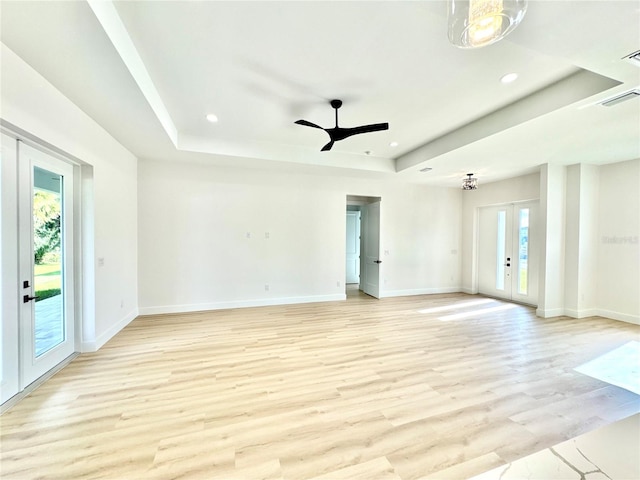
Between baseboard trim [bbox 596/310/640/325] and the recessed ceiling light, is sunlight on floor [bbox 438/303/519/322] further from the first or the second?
the recessed ceiling light

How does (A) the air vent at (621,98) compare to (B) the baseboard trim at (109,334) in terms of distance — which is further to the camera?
(B) the baseboard trim at (109,334)

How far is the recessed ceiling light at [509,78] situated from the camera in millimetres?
2641

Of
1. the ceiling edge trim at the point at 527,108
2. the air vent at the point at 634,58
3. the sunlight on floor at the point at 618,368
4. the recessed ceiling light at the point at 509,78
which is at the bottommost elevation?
the sunlight on floor at the point at 618,368

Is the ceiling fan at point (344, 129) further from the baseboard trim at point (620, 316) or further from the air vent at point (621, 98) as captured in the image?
the baseboard trim at point (620, 316)

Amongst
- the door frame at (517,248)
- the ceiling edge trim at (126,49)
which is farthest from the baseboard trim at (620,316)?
the ceiling edge trim at (126,49)

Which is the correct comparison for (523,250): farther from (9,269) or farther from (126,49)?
(9,269)

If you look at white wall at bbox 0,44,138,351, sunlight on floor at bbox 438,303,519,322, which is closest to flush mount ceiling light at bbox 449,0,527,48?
white wall at bbox 0,44,138,351

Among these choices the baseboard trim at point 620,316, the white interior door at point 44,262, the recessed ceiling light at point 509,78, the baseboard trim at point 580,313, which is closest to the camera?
the white interior door at point 44,262

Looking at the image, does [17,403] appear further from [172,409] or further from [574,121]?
[574,121]

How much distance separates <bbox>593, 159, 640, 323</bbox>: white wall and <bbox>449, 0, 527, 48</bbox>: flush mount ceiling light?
5295mm

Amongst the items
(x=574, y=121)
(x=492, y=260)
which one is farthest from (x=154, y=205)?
(x=492, y=260)

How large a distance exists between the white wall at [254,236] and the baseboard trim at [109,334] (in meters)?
0.40

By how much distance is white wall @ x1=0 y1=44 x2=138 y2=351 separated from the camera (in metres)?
2.20

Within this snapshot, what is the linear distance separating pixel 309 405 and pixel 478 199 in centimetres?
663
